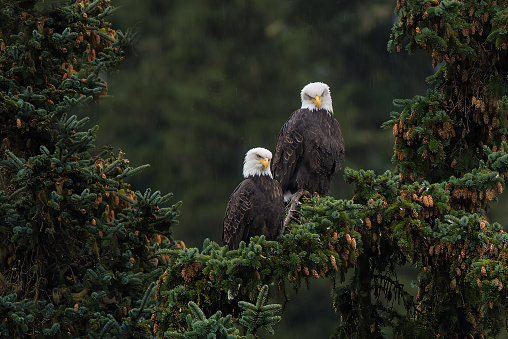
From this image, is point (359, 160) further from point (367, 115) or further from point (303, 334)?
point (303, 334)

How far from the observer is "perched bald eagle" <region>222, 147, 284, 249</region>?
646 cm

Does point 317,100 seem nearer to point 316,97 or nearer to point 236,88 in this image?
point 316,97

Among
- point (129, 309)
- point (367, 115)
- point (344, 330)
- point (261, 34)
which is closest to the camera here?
point (344, 330)

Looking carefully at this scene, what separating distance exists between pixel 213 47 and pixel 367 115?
307 centimetres

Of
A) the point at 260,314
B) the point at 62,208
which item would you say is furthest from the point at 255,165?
the point at 260,314

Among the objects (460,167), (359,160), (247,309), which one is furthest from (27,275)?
(359,160)

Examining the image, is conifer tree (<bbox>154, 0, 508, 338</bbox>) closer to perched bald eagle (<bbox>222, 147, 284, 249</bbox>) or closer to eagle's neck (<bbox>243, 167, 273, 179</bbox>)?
perched bald eagle (<bbox>222, 147, 284, 249</bbox>)

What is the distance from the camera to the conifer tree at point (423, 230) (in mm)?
5422

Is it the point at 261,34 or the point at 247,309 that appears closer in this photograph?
the point at 247,309

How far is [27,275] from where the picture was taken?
700cm

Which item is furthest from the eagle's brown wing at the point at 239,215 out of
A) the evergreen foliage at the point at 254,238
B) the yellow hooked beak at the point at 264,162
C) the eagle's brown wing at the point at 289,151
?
the eagle's brown wing at the point at 289,151

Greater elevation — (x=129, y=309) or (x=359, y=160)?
(x=359, y=160)

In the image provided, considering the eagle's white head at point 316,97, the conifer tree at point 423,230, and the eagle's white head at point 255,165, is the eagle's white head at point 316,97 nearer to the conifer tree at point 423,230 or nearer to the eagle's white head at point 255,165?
the conifer tree at point 423,230

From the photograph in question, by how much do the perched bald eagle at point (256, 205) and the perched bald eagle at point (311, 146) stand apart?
2.54ft
